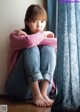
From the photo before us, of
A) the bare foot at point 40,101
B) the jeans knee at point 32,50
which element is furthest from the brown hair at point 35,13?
the bare foot at point 40,101

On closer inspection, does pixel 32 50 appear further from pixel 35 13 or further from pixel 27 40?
pixel 35 13

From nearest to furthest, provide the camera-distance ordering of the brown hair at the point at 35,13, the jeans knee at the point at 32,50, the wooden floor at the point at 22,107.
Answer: the wooden floor at the point at 22,107 < the jeans knee at the point at 32,50 < the brown hair at the point at 35,13

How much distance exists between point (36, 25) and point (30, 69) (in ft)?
1.22

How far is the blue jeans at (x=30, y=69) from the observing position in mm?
1639

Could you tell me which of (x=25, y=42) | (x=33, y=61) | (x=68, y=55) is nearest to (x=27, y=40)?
(x=25, y=42)

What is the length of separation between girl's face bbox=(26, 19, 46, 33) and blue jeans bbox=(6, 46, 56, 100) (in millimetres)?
141

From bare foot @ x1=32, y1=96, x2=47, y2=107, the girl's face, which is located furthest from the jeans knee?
bare foot @ x1=32, y1=96, x2=47, y2=107

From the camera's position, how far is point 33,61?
5.42ft

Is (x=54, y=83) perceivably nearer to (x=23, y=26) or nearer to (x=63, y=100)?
(x=63, y=100)

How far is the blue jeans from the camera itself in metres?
1.64

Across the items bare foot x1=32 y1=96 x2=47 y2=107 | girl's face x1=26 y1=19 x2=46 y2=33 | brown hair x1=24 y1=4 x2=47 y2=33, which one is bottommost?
bare foot x1=32 y1=96 x2=47 y2=107

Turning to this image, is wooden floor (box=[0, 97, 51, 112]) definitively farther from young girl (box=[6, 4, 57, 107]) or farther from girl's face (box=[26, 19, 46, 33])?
girl's face (box=[26, 19, 46, 33])

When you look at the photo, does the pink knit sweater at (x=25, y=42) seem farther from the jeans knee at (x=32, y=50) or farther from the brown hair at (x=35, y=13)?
the brown hair at (x=35, y=13)

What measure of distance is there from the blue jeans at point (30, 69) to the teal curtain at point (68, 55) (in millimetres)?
103
